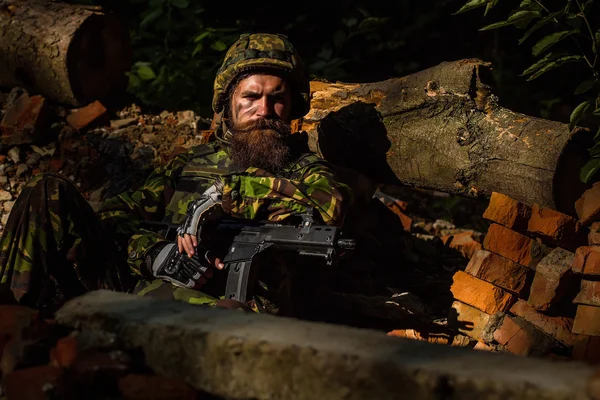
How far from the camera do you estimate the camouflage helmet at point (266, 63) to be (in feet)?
13.5

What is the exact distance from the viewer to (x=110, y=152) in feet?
18.0

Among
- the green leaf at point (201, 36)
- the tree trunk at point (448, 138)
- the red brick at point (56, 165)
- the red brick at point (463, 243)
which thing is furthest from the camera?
the green leaf at point (201, 36)

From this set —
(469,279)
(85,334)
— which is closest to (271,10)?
(469,279)

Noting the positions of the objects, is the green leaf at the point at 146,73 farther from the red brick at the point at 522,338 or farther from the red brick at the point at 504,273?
the red brick at the point at 522,338

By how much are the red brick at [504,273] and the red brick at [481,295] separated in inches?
1.5

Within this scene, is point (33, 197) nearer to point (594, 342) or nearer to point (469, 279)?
point (469, 279)

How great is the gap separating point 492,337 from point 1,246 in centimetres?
256

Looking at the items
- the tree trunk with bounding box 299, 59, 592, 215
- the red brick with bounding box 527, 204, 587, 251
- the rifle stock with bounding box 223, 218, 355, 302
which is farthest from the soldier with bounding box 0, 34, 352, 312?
the red brick with bounding box 527, 204, 587, 251

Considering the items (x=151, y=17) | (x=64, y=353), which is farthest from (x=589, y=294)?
(x=151, y=17)

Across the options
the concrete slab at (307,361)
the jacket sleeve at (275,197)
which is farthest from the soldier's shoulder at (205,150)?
the concrete slab at (307,361)

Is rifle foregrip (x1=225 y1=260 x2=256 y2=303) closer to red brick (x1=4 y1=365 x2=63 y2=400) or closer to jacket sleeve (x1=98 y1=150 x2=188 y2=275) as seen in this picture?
jacket sleeve (x1=98 y1=150 x2=188 y2=275)

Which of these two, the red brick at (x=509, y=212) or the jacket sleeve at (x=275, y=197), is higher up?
the jacket sleeve at (x=275, y=197)

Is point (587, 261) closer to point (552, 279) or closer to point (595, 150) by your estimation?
point (552, 279)

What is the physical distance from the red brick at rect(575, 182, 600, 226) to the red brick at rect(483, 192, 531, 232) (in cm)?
29
